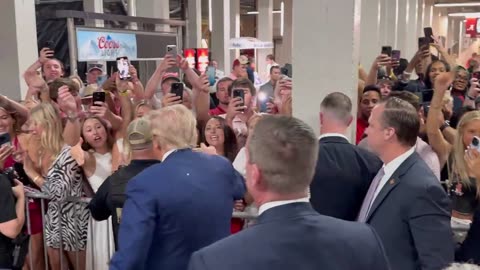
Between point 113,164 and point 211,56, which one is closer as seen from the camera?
point 113,164

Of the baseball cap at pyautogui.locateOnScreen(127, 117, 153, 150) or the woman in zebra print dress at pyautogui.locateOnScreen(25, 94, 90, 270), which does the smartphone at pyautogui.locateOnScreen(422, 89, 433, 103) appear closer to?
the woman in zebra print dress at pyautogui.locateOnScreen(25, 94, 90, 270)

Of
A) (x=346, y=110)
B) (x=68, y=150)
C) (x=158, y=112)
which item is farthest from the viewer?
(x=68, y=150)

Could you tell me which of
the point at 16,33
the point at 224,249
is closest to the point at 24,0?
the point at 16,33

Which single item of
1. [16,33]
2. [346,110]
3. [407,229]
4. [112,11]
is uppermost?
[112,11]

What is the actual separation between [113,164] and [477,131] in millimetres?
2590

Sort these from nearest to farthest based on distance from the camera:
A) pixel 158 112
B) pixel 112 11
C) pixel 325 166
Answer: pixel 158 112
pixel 325 166
pixel 112 11

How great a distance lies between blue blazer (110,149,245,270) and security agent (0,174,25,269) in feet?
2.50

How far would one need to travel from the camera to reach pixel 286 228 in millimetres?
1572

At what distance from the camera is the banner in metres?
9.23

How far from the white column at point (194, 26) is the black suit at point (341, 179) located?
12482 mm

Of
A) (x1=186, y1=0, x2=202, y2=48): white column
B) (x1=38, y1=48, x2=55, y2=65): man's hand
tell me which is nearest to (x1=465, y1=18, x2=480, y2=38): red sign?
(x1=186, y1=0, x2=202, y2=48): white column

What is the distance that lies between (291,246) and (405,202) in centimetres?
118

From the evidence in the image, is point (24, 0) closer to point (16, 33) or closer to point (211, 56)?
point (16, 33)

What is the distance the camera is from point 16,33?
22.4 feet
